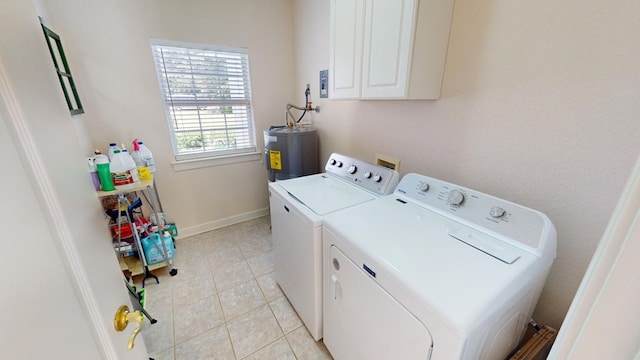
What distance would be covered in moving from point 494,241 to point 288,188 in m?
1.15

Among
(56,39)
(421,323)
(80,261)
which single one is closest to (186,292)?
(80,261)

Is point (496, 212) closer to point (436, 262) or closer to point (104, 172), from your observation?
point (436, 262)

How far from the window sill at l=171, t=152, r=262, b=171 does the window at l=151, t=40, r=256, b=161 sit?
0.04 meters

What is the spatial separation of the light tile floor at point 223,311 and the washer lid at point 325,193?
35.6 inches

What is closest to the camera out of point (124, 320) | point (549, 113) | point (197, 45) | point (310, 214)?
point (124, 320)

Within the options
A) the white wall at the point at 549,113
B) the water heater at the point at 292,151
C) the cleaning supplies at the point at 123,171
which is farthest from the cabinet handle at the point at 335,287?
the cleaning supplies at the point at 123,171

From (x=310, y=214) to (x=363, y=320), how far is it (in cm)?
54

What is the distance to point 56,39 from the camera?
1.65 meters

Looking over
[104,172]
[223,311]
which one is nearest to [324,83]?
[104,172]

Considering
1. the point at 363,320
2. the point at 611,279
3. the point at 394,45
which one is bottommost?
the point at 363,320

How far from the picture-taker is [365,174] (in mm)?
1651

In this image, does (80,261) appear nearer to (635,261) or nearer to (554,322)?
(635,261)

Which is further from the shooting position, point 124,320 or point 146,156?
point 146,156

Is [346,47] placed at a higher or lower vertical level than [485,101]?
higher
